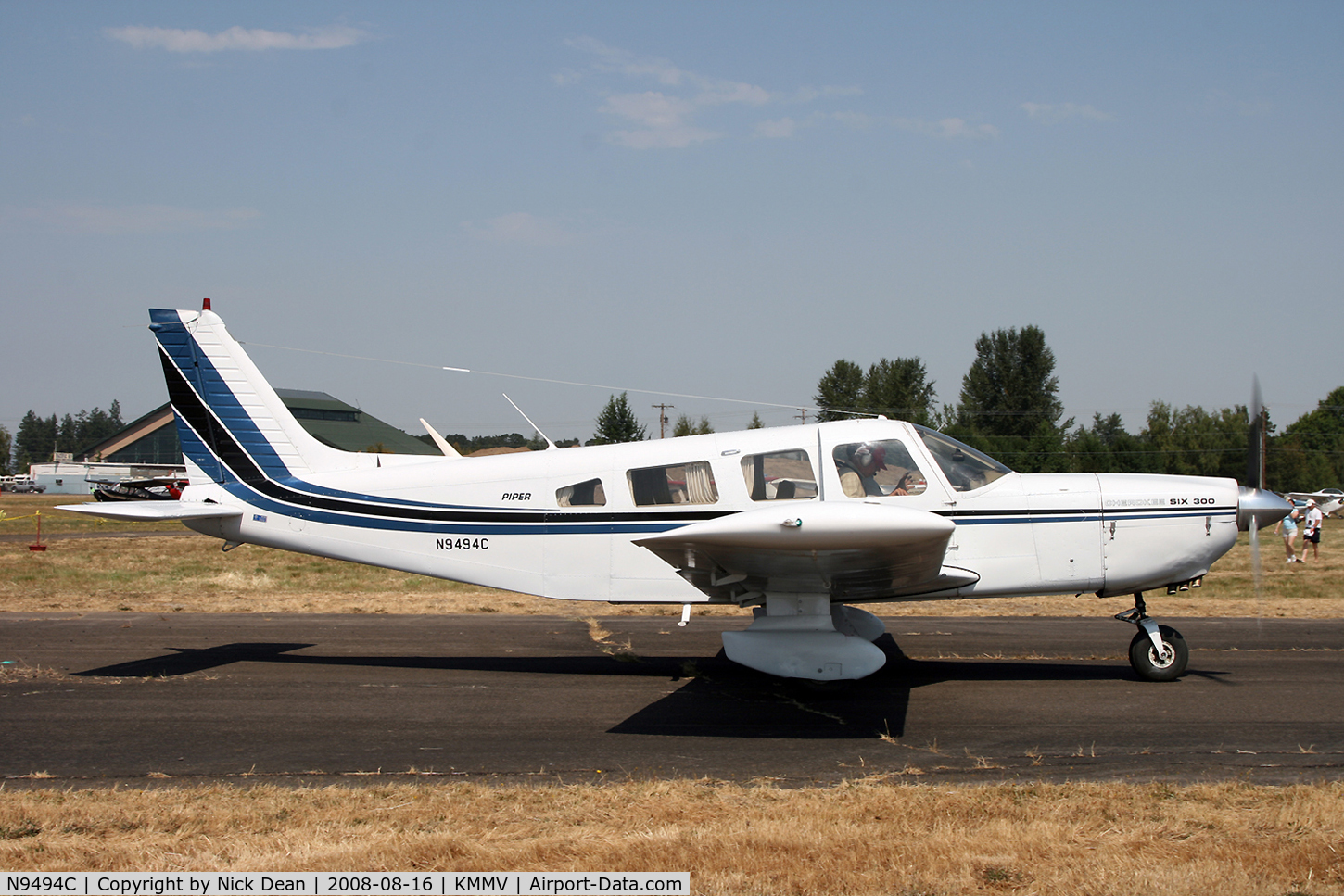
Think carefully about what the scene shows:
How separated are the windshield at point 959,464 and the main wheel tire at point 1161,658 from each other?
76.4 inches

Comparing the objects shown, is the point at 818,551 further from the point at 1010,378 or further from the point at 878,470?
the point at 1010,378

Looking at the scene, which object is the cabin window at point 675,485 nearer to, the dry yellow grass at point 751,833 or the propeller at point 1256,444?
the dry yellow grass at point 751,833

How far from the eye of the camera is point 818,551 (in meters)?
6.45

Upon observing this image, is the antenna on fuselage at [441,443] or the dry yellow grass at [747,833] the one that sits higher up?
the antenna on fuselage at [441,443]

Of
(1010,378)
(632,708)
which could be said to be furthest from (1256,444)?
(1010,378)

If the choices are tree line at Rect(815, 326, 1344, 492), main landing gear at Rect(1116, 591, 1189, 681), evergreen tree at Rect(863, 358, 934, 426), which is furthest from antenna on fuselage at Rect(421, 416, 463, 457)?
evergreen tree at Rect(863, 358, 934, 426)

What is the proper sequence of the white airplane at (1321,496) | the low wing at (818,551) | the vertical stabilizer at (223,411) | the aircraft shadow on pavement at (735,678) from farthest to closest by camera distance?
the white airplane at (1321,496) → the vertical stabilizer at (223,411) → the aircraft shadow on pavement at (735,678) → the low wing at (818,551)

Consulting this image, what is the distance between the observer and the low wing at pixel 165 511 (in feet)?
27.6

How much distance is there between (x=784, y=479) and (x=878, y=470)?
2.67ft

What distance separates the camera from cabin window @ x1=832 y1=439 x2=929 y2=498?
26.2ft

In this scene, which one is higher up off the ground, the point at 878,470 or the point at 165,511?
the point at 878,470

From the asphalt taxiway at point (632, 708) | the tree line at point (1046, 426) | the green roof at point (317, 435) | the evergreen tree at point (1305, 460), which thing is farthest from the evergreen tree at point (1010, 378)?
the asphalt taxiway at point (632, 708)

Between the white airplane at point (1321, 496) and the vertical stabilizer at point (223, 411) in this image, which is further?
the white airplane at point (1321, 496)

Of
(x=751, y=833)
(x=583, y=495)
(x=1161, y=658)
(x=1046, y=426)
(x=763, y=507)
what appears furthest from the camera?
(x=1046, y=426)
